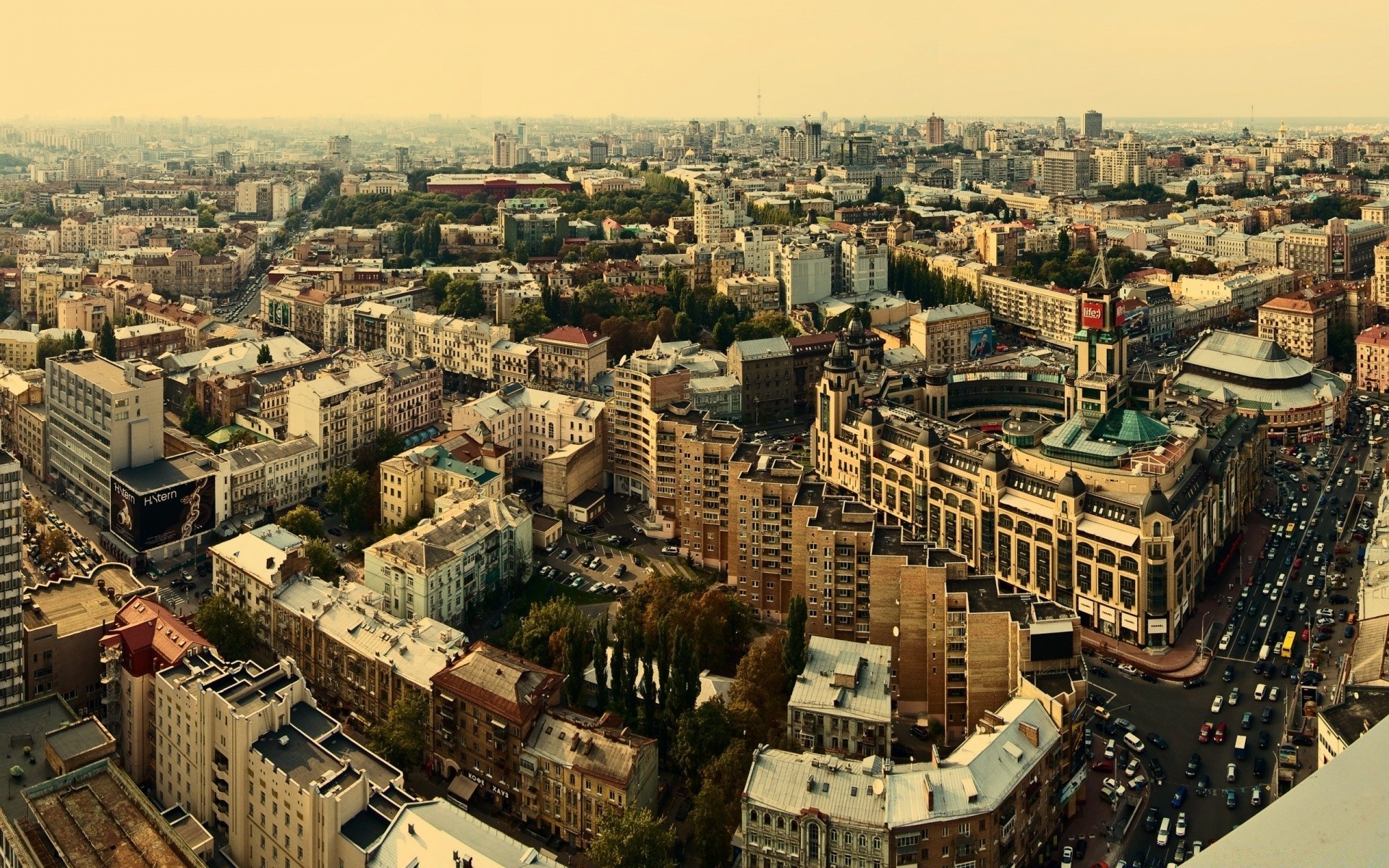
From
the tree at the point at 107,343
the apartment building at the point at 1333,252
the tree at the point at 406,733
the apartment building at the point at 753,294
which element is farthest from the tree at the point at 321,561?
the apartment building at the point at 1333,252

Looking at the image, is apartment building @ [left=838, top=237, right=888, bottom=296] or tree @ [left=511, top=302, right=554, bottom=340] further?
apartment building @ [left=838, top=237, right=888, bottom=296]

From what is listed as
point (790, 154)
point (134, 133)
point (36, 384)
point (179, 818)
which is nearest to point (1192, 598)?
point (179, 818)

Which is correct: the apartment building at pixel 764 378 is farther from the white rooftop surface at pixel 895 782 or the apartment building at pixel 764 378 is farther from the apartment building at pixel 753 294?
the white rooftop surface at pixel 895 782

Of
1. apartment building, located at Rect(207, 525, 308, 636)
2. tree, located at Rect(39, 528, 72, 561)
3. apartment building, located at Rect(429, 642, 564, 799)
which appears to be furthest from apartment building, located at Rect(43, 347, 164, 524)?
apartment building, located at Rect(429, 642, 564, 799)

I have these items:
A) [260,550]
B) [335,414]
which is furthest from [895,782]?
[335,414]

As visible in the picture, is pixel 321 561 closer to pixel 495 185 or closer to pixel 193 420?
pixel 193 420

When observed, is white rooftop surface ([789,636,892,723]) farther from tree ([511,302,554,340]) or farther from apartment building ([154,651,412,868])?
tree ([511,302,554,340])
